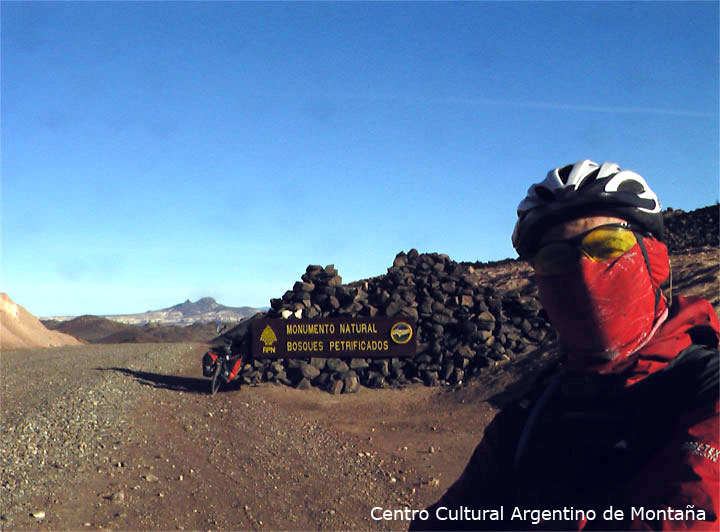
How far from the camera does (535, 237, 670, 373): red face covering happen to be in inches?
70.8

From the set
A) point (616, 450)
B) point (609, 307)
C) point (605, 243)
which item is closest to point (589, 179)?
point (605, 243)

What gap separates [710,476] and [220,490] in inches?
302

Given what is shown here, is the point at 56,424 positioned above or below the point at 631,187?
below

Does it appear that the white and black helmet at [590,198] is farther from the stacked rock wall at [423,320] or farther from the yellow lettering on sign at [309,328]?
the yellow lettering on sign at [309,328]

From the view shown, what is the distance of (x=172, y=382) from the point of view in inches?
631

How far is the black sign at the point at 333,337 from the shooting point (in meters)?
15.5

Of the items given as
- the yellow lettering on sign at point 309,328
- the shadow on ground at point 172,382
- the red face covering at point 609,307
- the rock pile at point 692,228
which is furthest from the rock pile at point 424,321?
the red face covering at point 609,307

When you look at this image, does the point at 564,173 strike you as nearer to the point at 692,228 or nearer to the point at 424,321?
the point at 424,321

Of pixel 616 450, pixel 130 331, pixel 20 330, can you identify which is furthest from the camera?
pixel 130 331

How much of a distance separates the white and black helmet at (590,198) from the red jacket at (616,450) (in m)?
0.30

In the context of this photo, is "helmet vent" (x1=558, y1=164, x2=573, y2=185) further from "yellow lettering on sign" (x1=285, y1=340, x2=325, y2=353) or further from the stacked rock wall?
"yellow lettering on sign" (x1=285, y1=340, x2=325, y2=353)

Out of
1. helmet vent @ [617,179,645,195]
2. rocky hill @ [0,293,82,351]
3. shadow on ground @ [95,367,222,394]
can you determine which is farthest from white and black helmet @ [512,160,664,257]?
rocky hill @ [0,293,82,351]

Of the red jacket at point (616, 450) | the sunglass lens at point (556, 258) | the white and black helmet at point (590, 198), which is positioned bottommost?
the red jacket at point (616, 450)

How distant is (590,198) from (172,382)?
50.9ft
